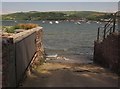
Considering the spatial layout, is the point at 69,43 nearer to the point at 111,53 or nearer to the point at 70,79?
the point at 111,53

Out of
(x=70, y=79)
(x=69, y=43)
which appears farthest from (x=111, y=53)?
(x=69, y=43)

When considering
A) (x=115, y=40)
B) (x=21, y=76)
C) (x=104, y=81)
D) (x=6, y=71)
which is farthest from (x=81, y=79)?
(x=6, y=71)

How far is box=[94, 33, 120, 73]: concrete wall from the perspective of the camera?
52.7 feet

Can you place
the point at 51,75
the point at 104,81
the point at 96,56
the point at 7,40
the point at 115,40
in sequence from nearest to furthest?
the point at 7,40 < the point at 104,81 < the point at 51,75 < the point at 115,40 < the point at 96,56

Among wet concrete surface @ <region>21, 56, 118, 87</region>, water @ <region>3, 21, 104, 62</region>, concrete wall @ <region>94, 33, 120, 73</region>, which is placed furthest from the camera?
water @ <region>3, 21, 104, 62</region>

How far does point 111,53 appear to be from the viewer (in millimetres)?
17344

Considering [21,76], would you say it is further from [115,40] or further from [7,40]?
[115,40]

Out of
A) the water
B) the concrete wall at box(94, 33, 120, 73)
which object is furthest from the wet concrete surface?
the water

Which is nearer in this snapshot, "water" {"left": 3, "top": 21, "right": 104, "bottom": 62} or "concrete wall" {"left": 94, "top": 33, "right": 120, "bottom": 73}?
"concrete wall" {"left": 94, "top": 33, "right": 120, "bottom": 73}

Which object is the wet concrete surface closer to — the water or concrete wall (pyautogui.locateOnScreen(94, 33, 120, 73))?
concrete wall (pyautogui.locateOnScreen(94, 33, 120, 73))

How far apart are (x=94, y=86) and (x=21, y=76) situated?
7.58ft

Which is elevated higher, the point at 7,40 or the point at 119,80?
the point at 7,40

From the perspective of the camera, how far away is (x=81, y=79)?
13758 millimetres

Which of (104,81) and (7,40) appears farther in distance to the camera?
(104,81)
